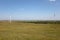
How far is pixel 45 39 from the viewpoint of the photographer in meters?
7.14

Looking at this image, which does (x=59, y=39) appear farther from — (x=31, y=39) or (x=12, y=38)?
(x=12, y=38)

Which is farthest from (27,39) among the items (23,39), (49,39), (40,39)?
(49,39)

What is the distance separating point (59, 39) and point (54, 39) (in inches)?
9.4

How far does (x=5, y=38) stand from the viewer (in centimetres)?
723

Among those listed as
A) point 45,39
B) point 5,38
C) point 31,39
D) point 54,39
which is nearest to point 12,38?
point 5,38

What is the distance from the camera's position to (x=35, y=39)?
7125 mm

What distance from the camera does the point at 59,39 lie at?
712 centimetres

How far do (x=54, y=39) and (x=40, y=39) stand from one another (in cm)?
68

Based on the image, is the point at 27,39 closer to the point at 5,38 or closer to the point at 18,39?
the point at 18,39

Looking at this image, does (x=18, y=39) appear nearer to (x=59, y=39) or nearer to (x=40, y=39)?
(x=40, y=39)

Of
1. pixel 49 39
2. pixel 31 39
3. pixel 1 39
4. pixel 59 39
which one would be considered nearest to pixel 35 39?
pixel 31 39

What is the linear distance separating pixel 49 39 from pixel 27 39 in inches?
41.7

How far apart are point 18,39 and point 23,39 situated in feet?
0.76

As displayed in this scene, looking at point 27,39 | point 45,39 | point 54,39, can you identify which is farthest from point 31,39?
point 54,39
